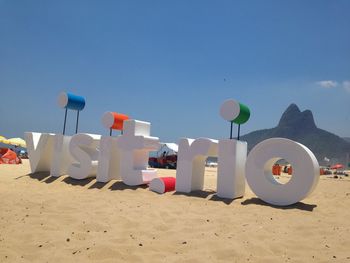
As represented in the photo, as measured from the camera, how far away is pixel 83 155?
1191 cm

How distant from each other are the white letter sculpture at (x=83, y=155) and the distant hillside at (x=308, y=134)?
285 feet

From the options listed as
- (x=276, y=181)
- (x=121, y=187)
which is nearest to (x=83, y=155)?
(x=121, y=187)

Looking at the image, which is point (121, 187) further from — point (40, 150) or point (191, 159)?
point (40, 150)

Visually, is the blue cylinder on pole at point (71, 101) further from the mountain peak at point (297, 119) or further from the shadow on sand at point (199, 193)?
the mountain peak at point (297, 119)

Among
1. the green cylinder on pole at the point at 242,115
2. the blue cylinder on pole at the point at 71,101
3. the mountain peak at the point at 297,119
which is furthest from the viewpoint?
the mountain peak at the point at 297,119

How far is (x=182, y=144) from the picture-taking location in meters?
10.0

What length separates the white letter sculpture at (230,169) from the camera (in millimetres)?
9000

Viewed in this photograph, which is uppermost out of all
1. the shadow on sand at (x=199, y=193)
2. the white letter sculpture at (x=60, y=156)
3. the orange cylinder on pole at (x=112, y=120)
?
the orange cylinder on pole at (x=112, y=120)

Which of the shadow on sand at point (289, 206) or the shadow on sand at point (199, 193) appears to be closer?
the shadow on sand at point (289, 206)

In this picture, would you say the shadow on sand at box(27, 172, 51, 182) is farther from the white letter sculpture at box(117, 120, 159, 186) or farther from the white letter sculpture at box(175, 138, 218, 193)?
the white letter sculpture at box(175, 138, 218, 193)

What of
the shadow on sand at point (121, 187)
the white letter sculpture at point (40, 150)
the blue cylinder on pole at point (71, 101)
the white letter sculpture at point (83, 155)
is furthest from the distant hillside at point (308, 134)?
the shadow on sand at point (121, 187)

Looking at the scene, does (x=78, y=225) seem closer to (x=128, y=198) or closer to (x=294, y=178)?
(x=128, y=198)

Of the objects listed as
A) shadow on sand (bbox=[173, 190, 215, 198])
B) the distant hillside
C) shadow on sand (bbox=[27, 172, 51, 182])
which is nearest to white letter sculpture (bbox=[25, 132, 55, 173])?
shadow on sand (bbox=[27, 172, 51, 182])

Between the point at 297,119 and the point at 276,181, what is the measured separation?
104666 mm
